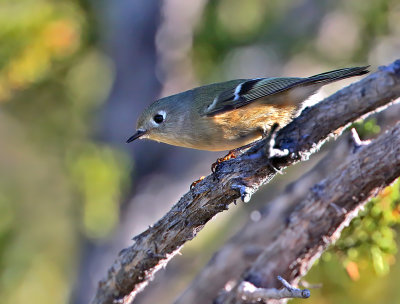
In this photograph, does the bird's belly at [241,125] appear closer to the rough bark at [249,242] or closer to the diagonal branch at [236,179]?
the rough bark at [249,242]

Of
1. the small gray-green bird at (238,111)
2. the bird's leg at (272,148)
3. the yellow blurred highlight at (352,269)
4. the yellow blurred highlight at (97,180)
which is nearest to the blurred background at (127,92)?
the yellow blurred highlight at (97,180)

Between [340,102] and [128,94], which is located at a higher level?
[128,94]

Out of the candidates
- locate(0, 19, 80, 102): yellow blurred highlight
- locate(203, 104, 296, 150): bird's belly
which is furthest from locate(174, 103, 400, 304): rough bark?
locate(0, 19, 80, 102): yellow blurred highlight

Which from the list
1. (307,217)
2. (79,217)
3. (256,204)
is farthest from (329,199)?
(79,217)

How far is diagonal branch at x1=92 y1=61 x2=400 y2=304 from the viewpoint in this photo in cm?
138

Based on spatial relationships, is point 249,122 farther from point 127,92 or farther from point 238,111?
point 127,92

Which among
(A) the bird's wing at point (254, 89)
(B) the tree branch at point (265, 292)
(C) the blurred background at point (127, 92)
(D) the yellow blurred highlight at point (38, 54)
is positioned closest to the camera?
(B) the tree branch at point (265, 292)

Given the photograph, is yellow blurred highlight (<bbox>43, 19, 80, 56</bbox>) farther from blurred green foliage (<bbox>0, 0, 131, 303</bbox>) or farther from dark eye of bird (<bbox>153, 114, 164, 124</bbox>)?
dark eye of bird (<bbox>153, 114, 164, 124</bbox>)

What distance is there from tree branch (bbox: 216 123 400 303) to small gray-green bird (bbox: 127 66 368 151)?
341 mm

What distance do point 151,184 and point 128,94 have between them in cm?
62

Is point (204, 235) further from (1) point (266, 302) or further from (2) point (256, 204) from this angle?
(1) point (266, 302)

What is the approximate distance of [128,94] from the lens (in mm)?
3615

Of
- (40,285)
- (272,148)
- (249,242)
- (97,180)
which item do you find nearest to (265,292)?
(272,148)

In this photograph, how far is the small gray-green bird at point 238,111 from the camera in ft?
6.83
